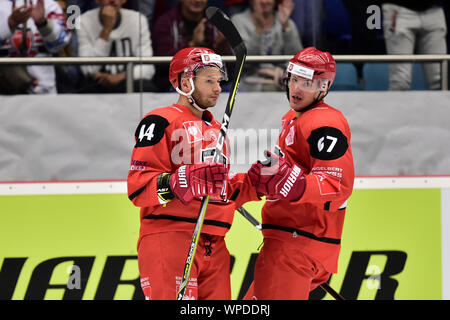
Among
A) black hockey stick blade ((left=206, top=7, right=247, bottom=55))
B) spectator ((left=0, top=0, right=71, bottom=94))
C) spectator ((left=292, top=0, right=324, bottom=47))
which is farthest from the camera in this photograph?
spectator ((left=292, top=0, right=324, bottom=47))

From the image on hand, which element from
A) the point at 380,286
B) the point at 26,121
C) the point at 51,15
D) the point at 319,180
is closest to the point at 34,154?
the point at 26,121

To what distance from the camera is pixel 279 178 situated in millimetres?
2623

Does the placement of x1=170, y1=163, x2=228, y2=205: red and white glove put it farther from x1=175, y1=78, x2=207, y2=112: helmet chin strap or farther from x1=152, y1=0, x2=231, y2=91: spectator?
x1=152, y1=0, x2=231, y2=91: spectator

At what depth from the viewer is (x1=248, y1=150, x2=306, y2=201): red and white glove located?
262 centimetres

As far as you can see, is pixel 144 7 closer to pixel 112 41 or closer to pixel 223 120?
pixel 112 41

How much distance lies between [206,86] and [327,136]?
1.74 ft

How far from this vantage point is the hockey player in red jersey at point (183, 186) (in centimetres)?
261

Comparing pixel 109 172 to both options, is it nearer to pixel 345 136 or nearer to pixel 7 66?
pixel 7 66

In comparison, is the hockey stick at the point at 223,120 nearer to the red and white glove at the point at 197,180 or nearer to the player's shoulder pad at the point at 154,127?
the red and white glove at the point at 197,180

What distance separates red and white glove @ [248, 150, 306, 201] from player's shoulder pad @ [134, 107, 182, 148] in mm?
389

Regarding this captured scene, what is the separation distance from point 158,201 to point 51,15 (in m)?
1.61

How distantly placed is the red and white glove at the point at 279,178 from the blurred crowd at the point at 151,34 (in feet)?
4.25

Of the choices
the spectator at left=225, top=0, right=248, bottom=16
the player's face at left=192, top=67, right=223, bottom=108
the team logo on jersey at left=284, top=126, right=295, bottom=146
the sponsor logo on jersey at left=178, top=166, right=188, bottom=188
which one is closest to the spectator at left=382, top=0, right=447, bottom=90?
the spectator at left=225, top=0, right=248, bottom=16

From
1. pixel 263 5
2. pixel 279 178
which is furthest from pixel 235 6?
pixel 279 178
